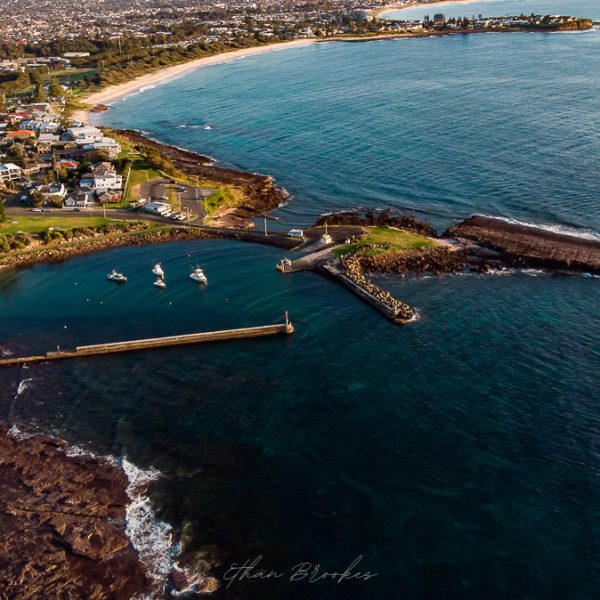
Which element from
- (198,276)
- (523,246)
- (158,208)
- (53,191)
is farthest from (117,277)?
(523,246)

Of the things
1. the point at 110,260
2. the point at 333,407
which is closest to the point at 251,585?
the point at 333,407

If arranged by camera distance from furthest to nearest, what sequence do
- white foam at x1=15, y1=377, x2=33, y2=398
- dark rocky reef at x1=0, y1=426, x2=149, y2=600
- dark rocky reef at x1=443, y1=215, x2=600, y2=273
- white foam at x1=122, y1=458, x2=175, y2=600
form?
1. dark rocky reef at x1=443, y1=215, x2=600, y2=273
2. white foam at x1=15, y1=377, x2=33, y2=398
3. white foam at x1=122, y1=458, x2=175, y2=600
4. dark rocky reef at x1=0, y1=426, x2=149, y2=600

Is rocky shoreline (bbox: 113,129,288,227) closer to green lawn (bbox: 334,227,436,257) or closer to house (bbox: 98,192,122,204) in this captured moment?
house (bbox: 98,192,122,204)

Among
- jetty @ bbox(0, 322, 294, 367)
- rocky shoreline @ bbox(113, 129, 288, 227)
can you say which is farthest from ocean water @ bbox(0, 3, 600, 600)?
rocky shoreline @ bbox(113, 129, 288, 227)

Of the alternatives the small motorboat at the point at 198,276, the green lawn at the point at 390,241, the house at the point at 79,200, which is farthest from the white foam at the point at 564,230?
the house at the point at 79,200

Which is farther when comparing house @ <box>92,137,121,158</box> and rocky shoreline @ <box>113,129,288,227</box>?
house @ <box>92,137,121,158</box>

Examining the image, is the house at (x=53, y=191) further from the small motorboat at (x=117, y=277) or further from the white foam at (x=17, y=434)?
the white foam at (x=17, y=434)

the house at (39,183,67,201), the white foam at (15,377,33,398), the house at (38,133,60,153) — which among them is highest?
the house at (38,133,60,153)
